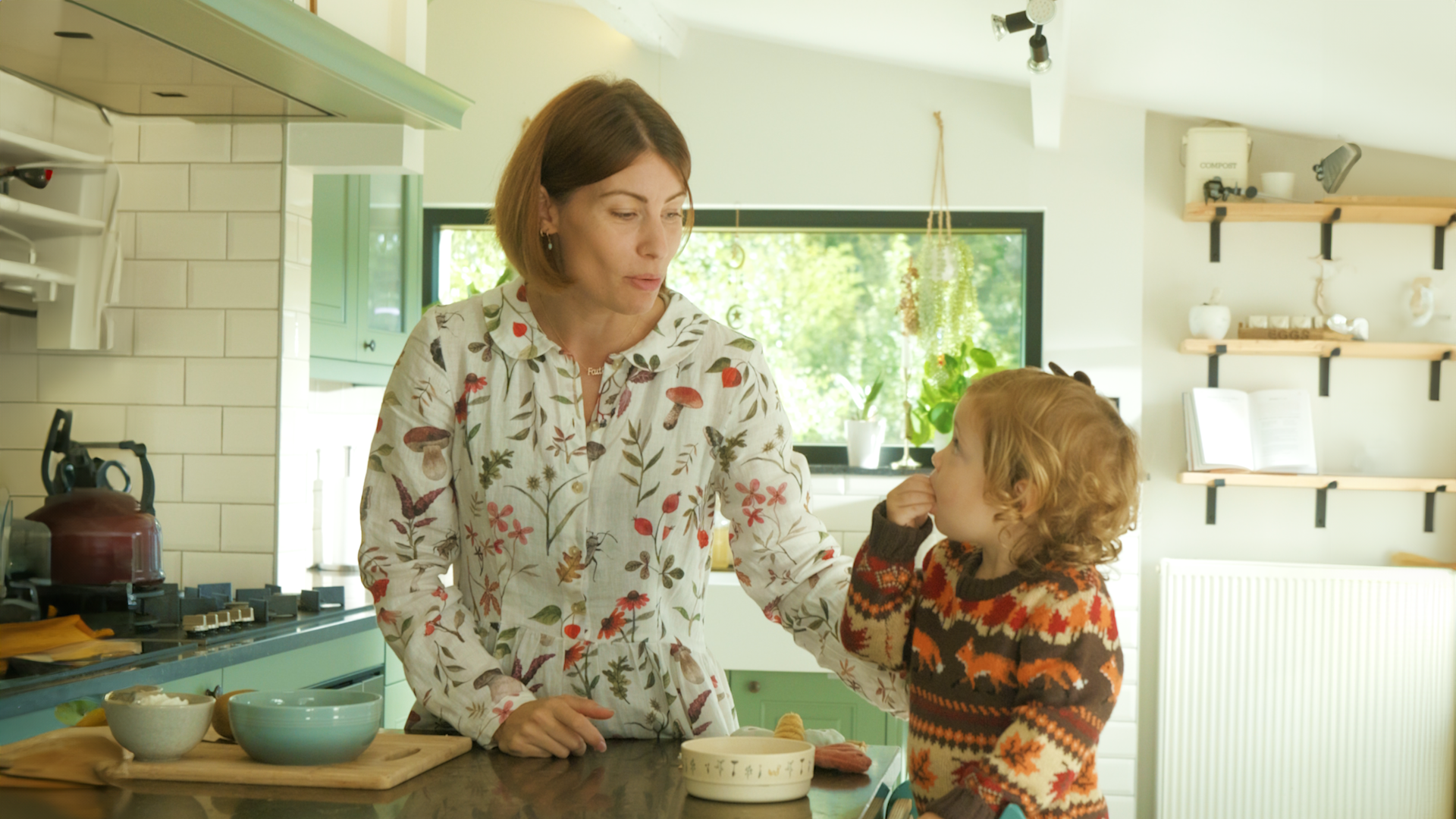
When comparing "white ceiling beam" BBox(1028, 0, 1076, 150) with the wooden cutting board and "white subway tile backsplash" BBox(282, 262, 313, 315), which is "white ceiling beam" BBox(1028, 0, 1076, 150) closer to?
"white subway tile backsplash" BBox(282, 262, 313, 315)

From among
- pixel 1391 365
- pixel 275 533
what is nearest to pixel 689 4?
pixel 275 533

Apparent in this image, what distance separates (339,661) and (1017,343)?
8.93 feet

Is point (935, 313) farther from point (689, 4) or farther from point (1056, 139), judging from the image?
point (689, 4)

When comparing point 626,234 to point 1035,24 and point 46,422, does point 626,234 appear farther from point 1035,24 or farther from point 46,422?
point 46,422

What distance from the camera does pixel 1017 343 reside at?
455 centimetres

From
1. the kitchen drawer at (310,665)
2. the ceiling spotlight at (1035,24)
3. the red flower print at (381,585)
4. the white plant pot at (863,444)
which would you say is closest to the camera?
the red flower print at (381,585)

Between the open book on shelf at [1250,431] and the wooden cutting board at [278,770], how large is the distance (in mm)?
3512

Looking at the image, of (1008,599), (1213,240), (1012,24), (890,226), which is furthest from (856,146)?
(1008,599)

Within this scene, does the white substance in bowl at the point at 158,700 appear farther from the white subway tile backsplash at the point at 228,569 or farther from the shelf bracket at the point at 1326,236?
the shelf bracket at the point at 1326,236

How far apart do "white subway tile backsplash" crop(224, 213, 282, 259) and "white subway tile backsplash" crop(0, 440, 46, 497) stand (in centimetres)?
62

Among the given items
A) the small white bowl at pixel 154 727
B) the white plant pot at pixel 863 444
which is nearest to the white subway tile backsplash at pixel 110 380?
the small white bowl at pixel 154 727

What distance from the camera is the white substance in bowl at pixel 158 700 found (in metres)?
1.22

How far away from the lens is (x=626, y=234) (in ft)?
4.90

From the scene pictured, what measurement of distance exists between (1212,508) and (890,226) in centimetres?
149
